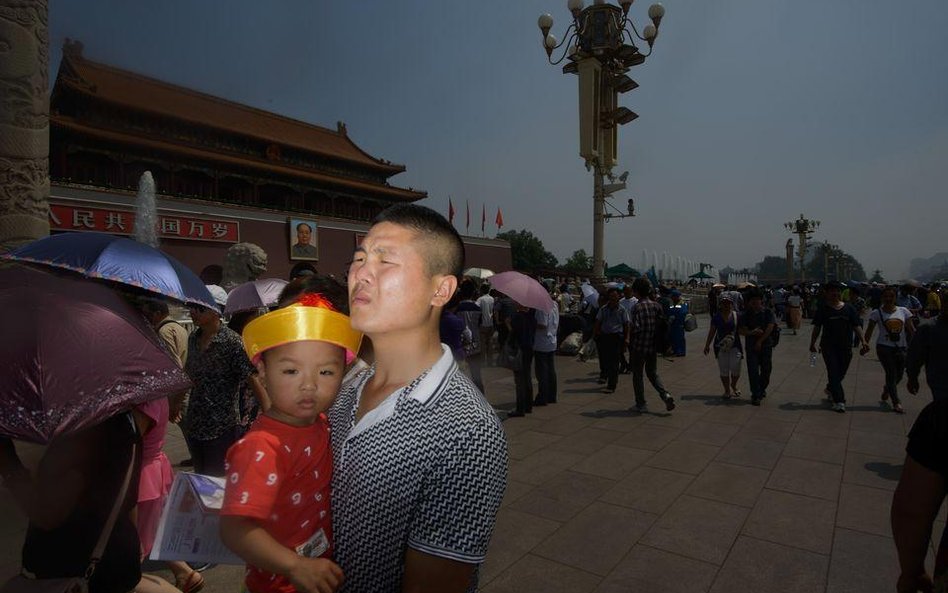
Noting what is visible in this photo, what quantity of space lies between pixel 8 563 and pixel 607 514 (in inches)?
160

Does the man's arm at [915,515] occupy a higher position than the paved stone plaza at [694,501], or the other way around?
the man's arm at [915,515]

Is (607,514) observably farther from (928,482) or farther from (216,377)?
(216,377)

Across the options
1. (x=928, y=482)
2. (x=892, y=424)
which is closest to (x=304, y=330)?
(x=928, y=482)

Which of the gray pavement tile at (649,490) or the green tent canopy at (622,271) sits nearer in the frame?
the gray pavement tile at (649,490)

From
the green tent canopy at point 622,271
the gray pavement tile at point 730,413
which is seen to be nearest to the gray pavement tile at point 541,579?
the gray pavement tile at point 730,413

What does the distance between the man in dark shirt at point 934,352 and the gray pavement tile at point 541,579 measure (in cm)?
350

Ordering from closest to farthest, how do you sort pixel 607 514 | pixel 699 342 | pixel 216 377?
1. pixel 216 377
2. pixel 607 514
3. pixel 699 342

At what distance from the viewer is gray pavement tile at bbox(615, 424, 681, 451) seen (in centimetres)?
573

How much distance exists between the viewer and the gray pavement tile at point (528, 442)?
18.2ft

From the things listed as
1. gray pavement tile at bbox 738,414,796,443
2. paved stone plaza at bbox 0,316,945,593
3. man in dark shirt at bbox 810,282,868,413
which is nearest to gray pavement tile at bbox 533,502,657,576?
paved stone plaza at bbox 0,316,945,593

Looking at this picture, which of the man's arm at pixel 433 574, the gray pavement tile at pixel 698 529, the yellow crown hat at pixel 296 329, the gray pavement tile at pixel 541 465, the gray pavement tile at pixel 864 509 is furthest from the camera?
the gray pavement tile at pixel 541 465

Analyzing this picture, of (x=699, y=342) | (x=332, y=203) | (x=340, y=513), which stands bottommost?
(x=699, y=342)

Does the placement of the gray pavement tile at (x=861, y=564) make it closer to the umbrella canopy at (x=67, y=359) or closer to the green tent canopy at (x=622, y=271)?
the umbrella canopy at (x=67, y=359)

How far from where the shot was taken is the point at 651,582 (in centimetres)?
313
